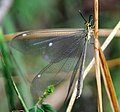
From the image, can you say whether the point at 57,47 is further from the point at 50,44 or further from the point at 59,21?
the point at 59,21

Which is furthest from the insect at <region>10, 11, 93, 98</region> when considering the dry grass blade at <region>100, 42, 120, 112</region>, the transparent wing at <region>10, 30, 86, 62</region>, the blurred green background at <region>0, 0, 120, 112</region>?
the blurred green background at <region>0, 0, 120, 112</region>

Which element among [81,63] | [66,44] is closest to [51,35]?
[66,44]

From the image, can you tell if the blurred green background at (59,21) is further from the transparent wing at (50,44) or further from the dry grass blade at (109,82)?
the dry grass blade at (109,82)

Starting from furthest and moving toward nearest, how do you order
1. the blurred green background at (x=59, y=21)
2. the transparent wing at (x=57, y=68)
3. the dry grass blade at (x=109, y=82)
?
the blurred green background at (x=59, y=21)
the transparent wing at (x=57, y=68)
the dry grass blade at (x=109, y=82)

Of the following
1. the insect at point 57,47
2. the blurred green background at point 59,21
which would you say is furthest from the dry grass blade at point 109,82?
the blurred green background at point 59,21

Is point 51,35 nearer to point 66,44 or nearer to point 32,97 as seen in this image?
point 66,44

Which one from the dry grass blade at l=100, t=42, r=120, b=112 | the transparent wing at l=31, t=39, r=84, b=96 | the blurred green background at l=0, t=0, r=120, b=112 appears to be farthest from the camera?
the blurred green background at l=0, t=0, r=120, b=112

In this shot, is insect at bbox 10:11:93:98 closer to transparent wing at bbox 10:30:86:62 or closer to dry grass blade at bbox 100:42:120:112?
transparent wing at bbox 10:30:86:62

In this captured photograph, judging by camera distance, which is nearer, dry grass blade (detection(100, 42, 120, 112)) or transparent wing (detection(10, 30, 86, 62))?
dry grass blade (detection(100, 42, 120, 112))

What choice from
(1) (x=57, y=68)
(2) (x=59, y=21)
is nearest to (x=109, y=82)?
(1) (x=57, y=68)
